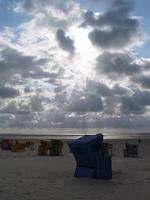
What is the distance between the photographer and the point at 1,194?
32.8ft

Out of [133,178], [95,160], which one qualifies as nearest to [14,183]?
[95,160]

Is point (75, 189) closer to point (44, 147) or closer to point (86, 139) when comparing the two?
point (86, 139)

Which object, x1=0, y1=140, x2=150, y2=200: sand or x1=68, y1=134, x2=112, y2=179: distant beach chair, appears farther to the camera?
x1=68, y1=134, x2=112, y2=179: distant beach chair

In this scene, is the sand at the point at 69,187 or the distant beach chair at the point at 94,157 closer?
the sand at the point at 69,187

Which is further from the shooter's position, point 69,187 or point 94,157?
point 94,157

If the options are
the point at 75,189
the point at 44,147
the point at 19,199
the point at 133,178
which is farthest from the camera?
the point at 44,147

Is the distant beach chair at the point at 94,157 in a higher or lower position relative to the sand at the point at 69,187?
higher

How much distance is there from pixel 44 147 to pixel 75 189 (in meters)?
14.9

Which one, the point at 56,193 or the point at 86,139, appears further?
the point at 86,139

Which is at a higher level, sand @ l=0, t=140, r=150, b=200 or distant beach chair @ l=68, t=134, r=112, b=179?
distant beach chair @ l=68, t=134, r=112, b=179

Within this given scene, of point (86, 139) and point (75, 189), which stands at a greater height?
point (86, 139)

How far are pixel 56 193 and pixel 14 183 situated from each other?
186 cm

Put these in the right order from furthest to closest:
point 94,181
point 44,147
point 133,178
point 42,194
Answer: point 44,147 → point 133,178 → point 94,181 → point 42,194

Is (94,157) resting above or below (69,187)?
above
